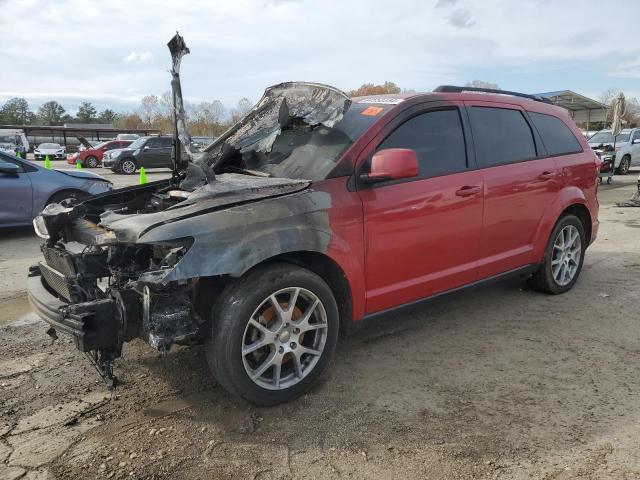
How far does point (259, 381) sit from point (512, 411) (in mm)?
1510

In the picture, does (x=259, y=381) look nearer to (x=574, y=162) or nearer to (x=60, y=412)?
(x=60, y=412)

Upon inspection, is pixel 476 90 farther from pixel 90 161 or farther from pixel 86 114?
pixel 86 114

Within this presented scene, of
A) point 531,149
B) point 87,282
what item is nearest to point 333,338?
point 87,282

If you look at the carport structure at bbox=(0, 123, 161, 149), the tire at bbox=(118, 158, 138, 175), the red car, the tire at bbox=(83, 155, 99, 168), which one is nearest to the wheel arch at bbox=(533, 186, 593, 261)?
the tire at bbox=(118, 158, 138, 175)

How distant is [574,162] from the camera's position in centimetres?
505

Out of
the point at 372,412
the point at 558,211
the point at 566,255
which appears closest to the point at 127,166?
the point at 566,255

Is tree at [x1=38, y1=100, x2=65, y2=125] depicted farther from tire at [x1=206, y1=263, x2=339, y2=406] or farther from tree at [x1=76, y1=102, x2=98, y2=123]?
tire at [x1=206, y1=263, x2=339, y2=406]

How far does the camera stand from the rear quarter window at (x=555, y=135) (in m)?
4.89

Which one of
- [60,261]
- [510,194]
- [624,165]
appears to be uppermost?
[510,194]

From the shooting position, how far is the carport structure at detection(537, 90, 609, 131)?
2430 cm

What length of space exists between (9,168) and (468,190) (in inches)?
286

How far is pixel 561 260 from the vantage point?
5.13m

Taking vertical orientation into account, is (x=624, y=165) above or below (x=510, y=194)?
below

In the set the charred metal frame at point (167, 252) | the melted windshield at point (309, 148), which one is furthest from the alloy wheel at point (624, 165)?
the charred metal frame at point (167, 252)
